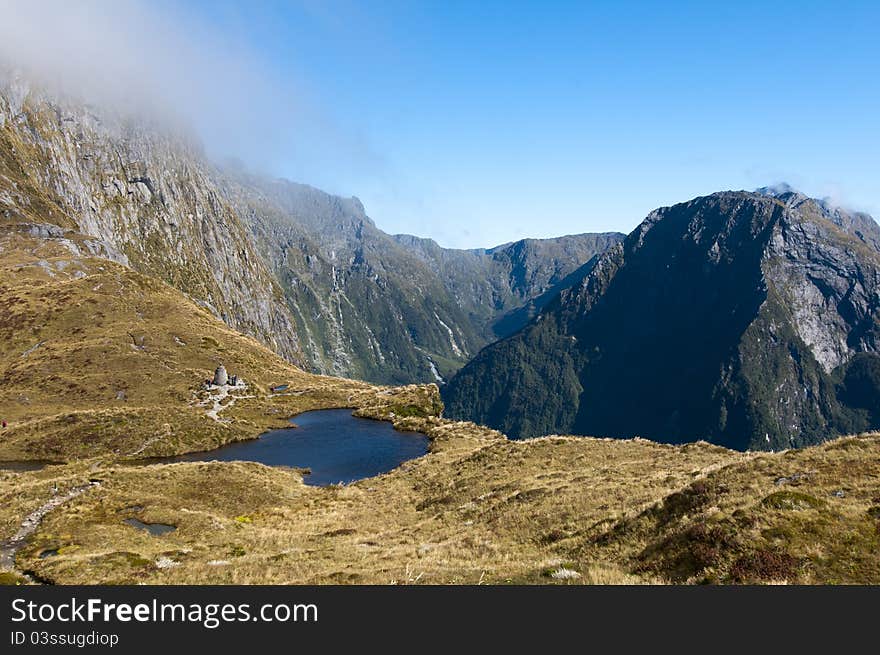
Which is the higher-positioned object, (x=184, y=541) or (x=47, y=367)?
(x=47, y=367)

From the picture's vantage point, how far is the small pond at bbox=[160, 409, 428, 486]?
7581 centimetres

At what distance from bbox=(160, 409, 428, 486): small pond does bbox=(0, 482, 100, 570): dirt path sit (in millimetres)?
25991

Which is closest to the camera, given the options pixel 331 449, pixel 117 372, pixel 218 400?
pixel 331 449

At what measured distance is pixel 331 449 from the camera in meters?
85.9

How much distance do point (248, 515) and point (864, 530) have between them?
48.1 meters

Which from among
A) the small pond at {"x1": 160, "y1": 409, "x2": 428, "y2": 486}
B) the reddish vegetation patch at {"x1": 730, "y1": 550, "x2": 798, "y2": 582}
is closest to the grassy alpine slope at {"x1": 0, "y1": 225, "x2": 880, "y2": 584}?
the reddish vegetation patch at {"x1": 730, "y1": 550, "x2": 798, "y2": 582}

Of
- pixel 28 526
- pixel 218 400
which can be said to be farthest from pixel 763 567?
pixel 218 400

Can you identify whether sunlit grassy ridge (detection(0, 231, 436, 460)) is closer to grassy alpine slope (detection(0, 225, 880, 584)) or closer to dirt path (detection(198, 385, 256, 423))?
grassy alpine slope (detection(0, 225, 880, 584))

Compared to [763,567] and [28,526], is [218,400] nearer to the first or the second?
[28,526]

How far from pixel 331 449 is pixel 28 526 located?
153 feet

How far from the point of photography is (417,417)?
10875 centimetres

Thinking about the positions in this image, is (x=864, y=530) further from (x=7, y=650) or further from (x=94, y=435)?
(x=94, y=435)

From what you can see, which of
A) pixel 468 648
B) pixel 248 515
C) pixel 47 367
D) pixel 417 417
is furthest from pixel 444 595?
pixel 47 367

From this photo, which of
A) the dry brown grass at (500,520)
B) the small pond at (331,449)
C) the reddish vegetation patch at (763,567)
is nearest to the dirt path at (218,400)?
the small pond at (331,449)
